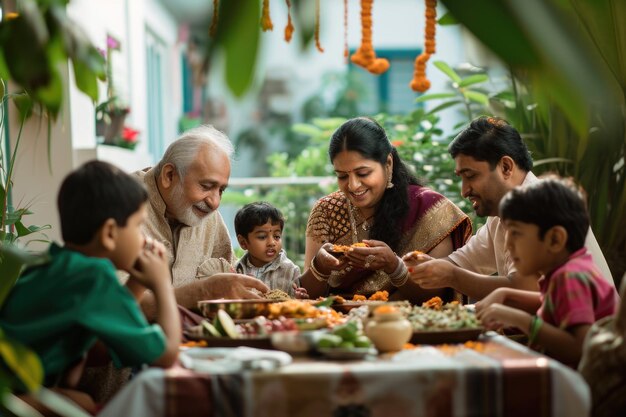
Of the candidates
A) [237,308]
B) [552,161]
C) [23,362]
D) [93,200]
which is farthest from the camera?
[552,161]

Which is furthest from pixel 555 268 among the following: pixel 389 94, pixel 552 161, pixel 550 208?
pixel 389 94

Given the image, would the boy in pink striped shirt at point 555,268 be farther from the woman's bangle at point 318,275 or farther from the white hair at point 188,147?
the white hair at point 188,147

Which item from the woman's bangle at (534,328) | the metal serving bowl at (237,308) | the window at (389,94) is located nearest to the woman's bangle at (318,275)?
the metal serving bowl at (237,308)

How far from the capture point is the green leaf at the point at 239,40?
18.4 inches

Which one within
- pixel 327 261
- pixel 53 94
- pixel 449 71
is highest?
pixel 449 71

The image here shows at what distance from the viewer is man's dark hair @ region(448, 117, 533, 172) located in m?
2.78

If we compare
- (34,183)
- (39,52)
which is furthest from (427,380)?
(34,183)

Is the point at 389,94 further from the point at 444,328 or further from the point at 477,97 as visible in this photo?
the point at 444,328

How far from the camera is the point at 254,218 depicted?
132 inches

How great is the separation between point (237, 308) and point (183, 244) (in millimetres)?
896

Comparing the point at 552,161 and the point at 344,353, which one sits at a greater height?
the point at 552,161

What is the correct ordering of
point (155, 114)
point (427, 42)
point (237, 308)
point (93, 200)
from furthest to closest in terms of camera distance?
point (155, 114), point (237, 308), point (93, 200), point (427, 42)

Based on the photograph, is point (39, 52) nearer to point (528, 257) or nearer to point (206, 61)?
point (206, 61)

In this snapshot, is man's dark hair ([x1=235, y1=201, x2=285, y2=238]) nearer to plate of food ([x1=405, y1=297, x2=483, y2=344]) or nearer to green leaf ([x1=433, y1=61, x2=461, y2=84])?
plate of food ([x1=405, y1=297, x2=483, y2=344])
